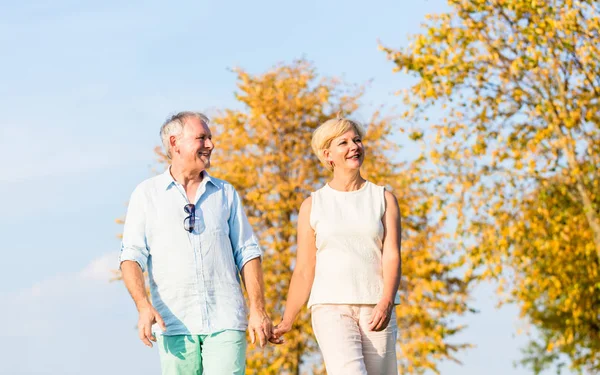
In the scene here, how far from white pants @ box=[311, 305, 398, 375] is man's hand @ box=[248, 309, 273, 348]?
477 mm

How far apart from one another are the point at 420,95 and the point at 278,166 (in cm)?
546

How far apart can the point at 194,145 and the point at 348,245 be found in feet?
4.35

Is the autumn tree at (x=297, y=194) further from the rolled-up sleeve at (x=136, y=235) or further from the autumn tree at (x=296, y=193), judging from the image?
the rolled-up sleeve at (x=136, y=235)

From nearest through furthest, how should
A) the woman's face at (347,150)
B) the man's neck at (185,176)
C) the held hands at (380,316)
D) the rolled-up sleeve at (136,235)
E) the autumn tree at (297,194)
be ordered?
the rolled-up sleeve at (136,235) → the held hands at (380,316) → the man's neck at (185,176) → the woman's face at (347,150) → the autumn tree at (297,194)

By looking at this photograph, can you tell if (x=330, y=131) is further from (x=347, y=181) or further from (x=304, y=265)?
(x=304, y=265)

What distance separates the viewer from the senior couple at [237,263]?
5.31m

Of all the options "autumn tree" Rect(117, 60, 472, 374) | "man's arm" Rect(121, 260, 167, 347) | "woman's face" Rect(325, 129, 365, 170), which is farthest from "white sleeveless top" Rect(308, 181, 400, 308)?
"autumn tree" Rect(117, 60, 472, 374)

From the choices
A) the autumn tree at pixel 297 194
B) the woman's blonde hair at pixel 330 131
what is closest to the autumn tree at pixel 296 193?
the autumn tree at pixel 297 194

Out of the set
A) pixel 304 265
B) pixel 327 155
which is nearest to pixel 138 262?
pixel 304 265

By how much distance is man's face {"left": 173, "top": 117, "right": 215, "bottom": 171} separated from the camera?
562cm

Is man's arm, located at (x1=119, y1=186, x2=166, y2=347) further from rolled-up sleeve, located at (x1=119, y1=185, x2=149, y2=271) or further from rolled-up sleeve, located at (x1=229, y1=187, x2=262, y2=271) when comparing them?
rolled-up sleeve, located at (x1=229, y1=187, x2=262, y2=271)

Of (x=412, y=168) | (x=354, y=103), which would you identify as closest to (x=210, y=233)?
(x=412, y=168)

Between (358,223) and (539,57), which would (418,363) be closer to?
(539,57)

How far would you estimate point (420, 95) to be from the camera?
18469 mm
